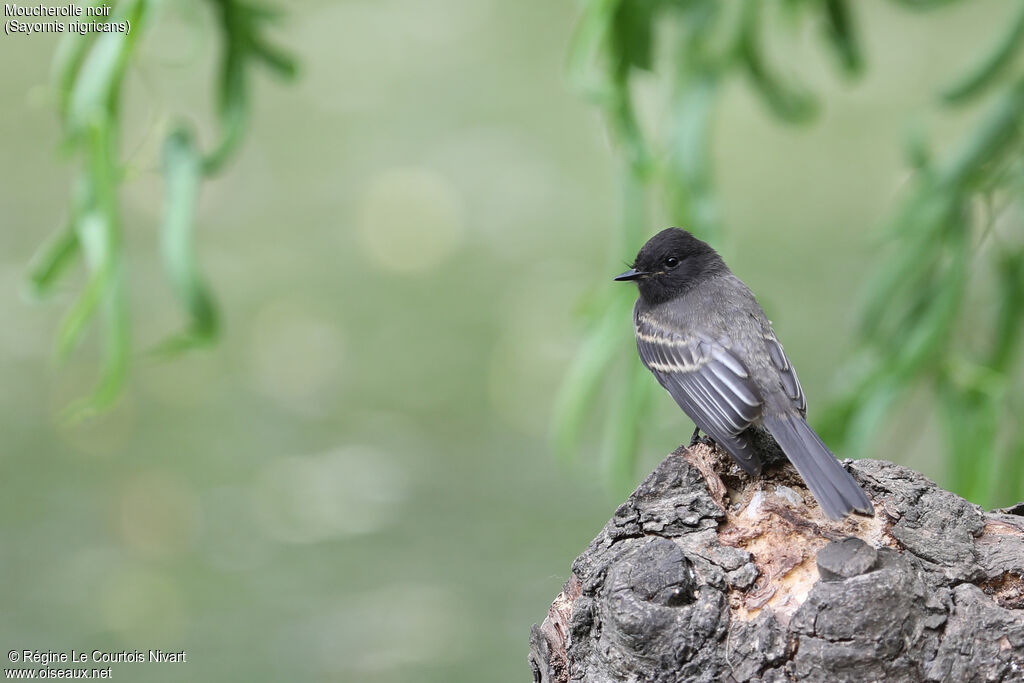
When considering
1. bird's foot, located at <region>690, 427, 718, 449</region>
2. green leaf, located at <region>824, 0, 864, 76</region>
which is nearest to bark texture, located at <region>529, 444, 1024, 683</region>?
bird's foot, located at <region>690, 427, 718, 449</region>

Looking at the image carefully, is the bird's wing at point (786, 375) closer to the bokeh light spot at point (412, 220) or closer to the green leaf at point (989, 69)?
the green leaf at point (989, 69)

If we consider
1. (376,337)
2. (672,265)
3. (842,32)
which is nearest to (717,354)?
(672,265)

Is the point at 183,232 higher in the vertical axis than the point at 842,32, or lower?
lower

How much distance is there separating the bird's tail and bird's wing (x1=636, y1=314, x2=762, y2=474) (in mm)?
86

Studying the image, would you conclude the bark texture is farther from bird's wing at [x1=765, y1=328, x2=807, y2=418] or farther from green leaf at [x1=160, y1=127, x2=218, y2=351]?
green leaf at [x1=160, y1=127, x2=218, y2=351]

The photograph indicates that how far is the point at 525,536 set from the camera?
6488 mm

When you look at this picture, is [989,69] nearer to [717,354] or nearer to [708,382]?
A: [717,354]

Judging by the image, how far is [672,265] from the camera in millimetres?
3041

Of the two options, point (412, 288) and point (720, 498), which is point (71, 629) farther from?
point (720, 498)

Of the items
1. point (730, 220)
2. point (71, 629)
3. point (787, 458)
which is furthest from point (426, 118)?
point (787, 458)

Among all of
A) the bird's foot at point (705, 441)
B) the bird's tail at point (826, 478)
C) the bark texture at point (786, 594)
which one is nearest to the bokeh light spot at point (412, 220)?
the bird's foot at point (705, 441)

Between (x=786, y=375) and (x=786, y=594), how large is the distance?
34.9 inches

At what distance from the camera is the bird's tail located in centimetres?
200

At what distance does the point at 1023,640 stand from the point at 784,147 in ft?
23.9
